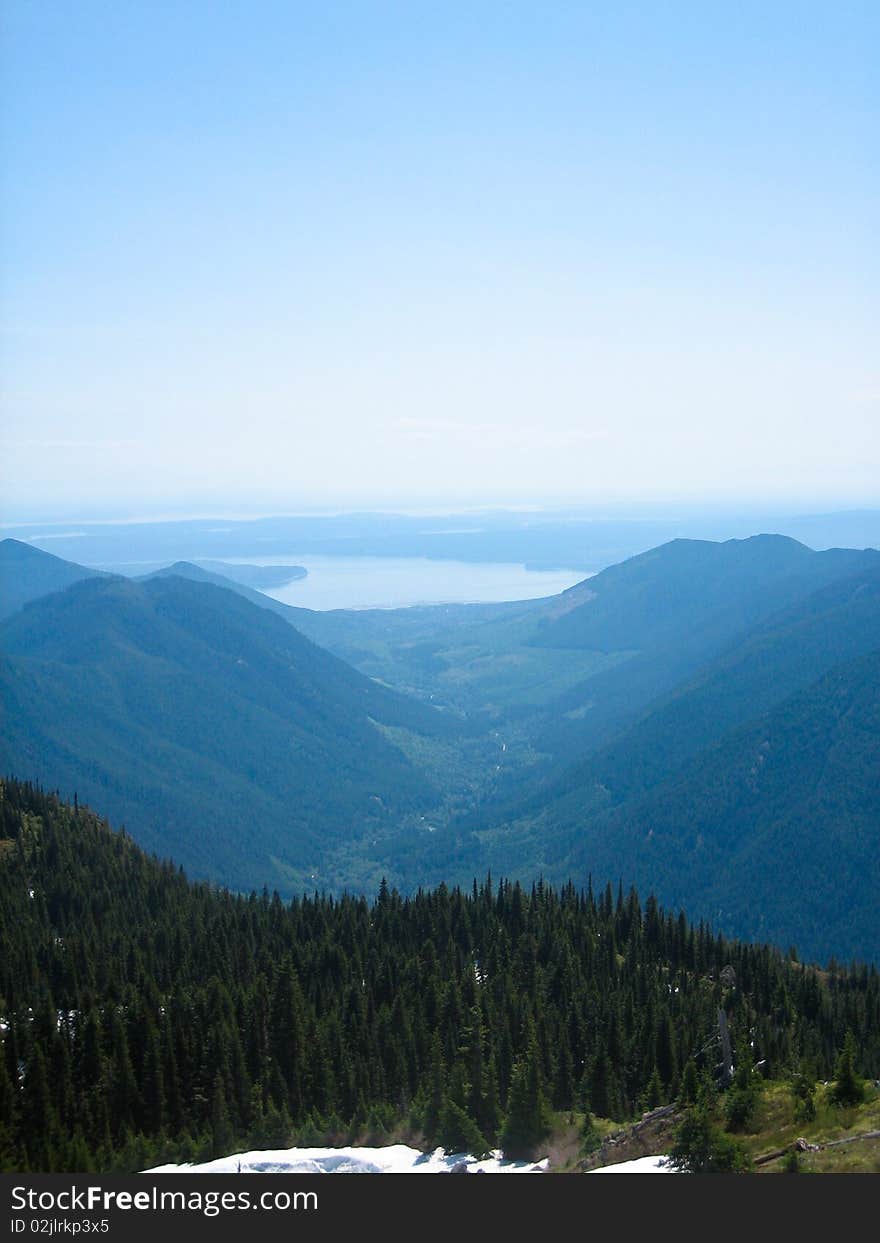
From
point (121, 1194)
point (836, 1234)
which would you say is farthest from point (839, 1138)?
point (121, 1194)

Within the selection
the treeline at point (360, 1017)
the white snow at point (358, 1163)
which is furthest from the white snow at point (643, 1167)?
the treeline at point (360, 1017)

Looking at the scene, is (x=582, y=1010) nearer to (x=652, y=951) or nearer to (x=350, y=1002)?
(x=350, y=1002)

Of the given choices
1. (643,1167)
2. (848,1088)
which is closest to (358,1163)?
(643,1167)

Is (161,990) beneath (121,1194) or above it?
beneath

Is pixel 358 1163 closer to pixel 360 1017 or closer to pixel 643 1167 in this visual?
pixel 643 1167

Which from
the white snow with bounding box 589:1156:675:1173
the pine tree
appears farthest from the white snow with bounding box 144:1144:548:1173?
the pine tree

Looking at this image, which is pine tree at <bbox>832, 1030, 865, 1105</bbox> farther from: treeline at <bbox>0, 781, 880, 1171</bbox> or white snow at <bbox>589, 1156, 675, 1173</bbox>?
white snow at <bbox>589, 1156, 675, 1173</bbox>
